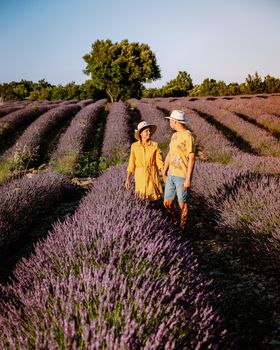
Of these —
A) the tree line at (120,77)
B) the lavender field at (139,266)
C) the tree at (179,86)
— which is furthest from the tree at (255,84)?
the lavender field at (139,266)

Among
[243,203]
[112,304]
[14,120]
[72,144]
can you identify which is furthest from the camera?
[14,120]

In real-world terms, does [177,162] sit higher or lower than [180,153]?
lower

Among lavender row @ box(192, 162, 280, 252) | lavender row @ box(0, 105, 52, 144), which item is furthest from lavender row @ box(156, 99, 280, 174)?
lavender row @ box(0, 105, 52, 144)

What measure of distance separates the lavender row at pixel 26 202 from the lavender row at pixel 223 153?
3.16 meters

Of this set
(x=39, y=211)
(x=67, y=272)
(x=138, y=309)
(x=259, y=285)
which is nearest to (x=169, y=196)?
(x=259, y=285)

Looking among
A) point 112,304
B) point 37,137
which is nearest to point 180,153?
point 112,304

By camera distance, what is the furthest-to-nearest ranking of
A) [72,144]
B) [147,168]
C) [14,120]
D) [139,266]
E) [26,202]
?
[14,120] → [72,144] → [26,202] → [147,168] → [139,266]

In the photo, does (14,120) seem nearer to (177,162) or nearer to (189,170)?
(177,162)

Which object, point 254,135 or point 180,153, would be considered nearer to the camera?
point 180,153

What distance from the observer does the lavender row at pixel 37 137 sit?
32.1ft

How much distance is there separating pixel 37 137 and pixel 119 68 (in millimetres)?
25734

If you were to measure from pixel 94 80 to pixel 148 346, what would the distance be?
3785 centimetres

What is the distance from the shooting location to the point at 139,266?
86.4 inches

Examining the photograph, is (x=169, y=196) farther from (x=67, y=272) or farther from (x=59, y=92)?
(x=59, y=92)
